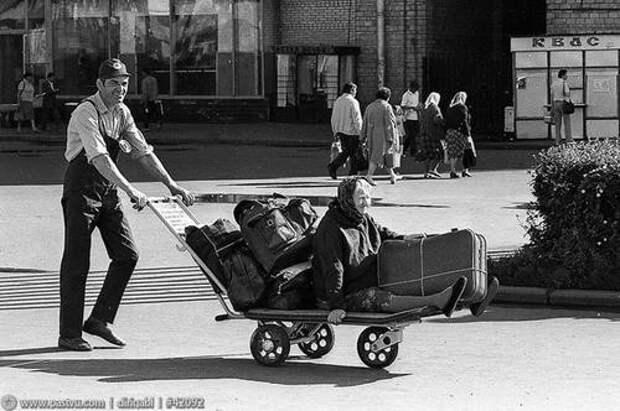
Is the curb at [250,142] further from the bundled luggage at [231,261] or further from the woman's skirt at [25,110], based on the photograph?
the bundled luggage at [231,261]

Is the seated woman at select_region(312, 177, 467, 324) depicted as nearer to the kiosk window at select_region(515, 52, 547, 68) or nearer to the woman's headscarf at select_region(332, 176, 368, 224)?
the woman's headscarf at select_region(332, 176, 368, 224)

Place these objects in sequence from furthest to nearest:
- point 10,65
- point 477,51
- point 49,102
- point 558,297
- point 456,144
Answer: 1. point 10,65
2. point 49,102
3. point 477,51
4. point 456,144
5. point 558,297

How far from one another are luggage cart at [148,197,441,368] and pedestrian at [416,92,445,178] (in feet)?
54.5

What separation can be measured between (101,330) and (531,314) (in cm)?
350

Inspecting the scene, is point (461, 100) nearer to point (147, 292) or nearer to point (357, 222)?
point (147, 292)

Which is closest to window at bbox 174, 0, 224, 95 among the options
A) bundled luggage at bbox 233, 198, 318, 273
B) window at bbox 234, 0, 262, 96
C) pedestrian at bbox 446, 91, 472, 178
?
window at bbox 234, 0, 262, 96

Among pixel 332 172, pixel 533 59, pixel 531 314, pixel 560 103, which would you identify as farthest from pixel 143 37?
pixel 531 314

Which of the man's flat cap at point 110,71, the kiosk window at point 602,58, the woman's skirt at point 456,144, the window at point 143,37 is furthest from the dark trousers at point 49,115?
the man's flat cap at point 110,71

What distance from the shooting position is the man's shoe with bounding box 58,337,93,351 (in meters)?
10.4

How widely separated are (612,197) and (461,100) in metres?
13.9

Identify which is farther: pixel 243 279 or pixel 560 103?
pixel 560 103

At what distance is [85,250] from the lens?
10.4m

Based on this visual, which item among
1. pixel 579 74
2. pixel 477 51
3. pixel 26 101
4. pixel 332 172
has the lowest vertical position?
pixel 332 172

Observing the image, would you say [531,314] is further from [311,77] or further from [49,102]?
[49,102]
